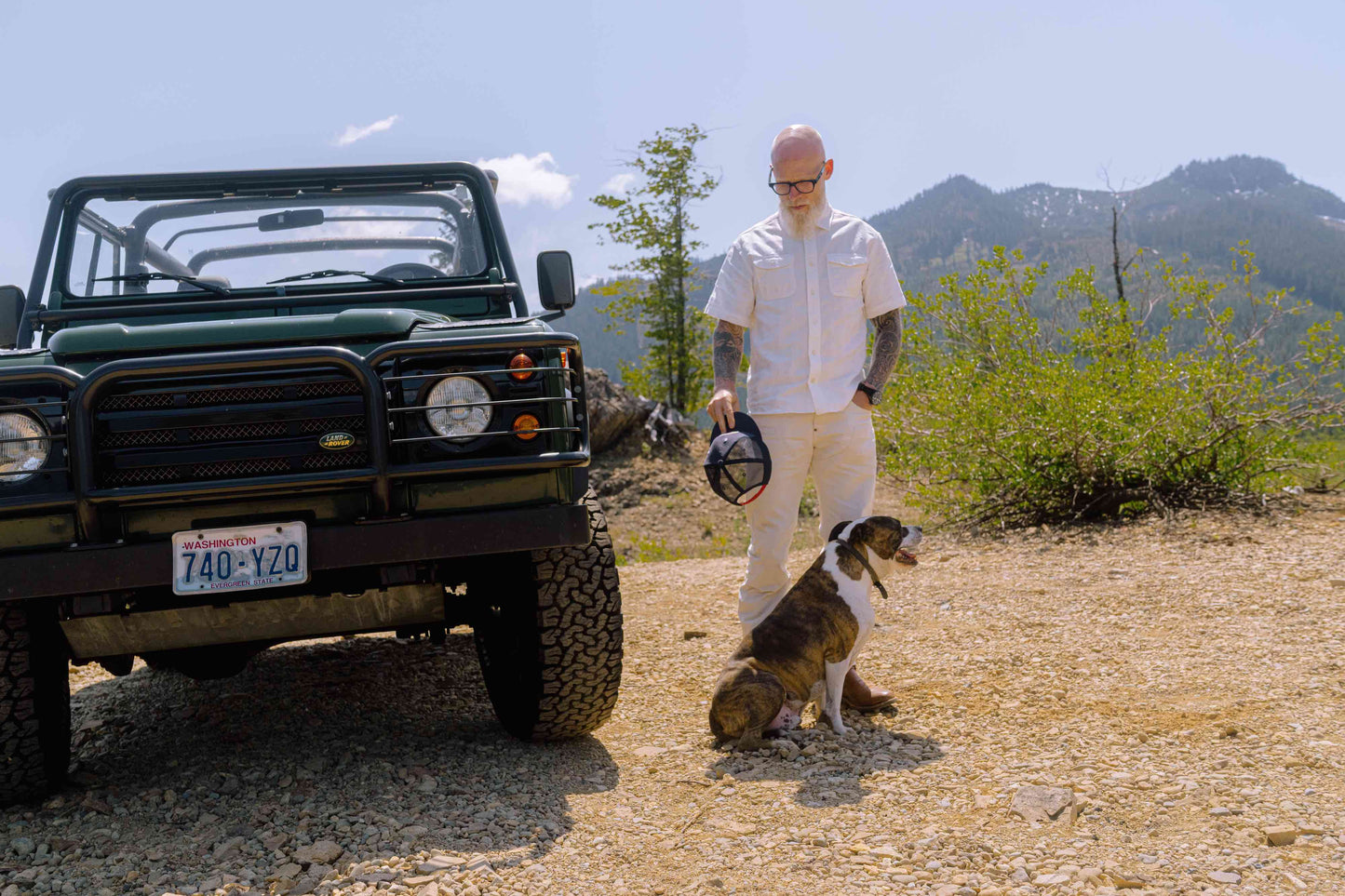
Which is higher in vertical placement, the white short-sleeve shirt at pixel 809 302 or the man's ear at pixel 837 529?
the white short-sleeve shirt at pixel 809 302

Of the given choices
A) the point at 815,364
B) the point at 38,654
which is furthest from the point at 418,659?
the point at 815,364

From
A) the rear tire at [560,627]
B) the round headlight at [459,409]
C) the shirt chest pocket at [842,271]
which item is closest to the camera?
the round headlight at [459,409]

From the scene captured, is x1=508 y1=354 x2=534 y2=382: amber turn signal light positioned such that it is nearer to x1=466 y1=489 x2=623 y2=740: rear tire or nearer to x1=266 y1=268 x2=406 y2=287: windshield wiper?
x1=466 y1=489 x2=623 y2=740: rear tire

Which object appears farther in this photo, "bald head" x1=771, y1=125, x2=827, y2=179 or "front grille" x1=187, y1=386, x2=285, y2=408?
"bald head" x1=771, y1=125, x2=827, y2=179

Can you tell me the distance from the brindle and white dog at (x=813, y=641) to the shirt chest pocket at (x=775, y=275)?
2.93ft

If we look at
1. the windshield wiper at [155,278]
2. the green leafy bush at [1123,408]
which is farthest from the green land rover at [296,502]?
the green leafy bush at [1123,408]

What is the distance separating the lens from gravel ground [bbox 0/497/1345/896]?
2.62 meters

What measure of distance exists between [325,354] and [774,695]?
5.91 ft

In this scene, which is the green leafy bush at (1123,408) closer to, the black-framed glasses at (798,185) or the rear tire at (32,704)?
the black-framed glasses at (798,185)

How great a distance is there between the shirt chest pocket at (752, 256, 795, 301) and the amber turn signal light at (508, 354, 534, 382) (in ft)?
3.73

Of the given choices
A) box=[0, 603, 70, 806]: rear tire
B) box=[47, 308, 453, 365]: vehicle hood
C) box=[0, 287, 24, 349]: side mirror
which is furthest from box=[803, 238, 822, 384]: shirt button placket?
box=[0, 287, 24, 349]: side mirror

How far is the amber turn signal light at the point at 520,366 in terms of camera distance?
3066 millimetres

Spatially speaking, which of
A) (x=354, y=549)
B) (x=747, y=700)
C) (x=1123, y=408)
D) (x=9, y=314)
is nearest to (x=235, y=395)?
(x=354, y=549)

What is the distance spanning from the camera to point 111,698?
4.80 meters
